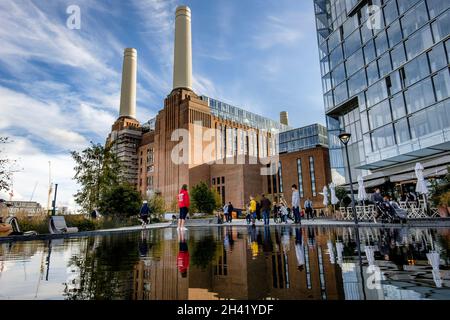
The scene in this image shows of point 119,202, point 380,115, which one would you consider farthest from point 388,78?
point 119,202

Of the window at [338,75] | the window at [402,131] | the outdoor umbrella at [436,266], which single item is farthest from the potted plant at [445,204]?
the window at [338,75]

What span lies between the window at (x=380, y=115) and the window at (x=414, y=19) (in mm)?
6596

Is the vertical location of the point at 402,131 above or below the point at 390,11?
below

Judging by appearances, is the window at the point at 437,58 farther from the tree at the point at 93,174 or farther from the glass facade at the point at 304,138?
the glass facade at the point at 304,138

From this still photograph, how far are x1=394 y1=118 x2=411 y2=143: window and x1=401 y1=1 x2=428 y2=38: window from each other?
8.20m

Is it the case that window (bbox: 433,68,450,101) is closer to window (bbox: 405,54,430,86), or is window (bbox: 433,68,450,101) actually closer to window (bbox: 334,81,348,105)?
window (bbox: 405,54,430,86)

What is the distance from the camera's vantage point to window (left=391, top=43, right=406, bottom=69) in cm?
2647

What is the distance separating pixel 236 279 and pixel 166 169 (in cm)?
7356

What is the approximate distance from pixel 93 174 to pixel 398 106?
29.6 meters

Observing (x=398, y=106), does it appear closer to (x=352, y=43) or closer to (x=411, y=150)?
(x=411, y=150)

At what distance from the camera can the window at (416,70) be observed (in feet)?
78.9

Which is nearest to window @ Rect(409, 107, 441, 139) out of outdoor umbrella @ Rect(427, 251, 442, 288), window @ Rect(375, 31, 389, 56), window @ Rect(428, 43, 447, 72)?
window @ Rect(428, 43, 447, 72)

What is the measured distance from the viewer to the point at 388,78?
2811 centimetres
